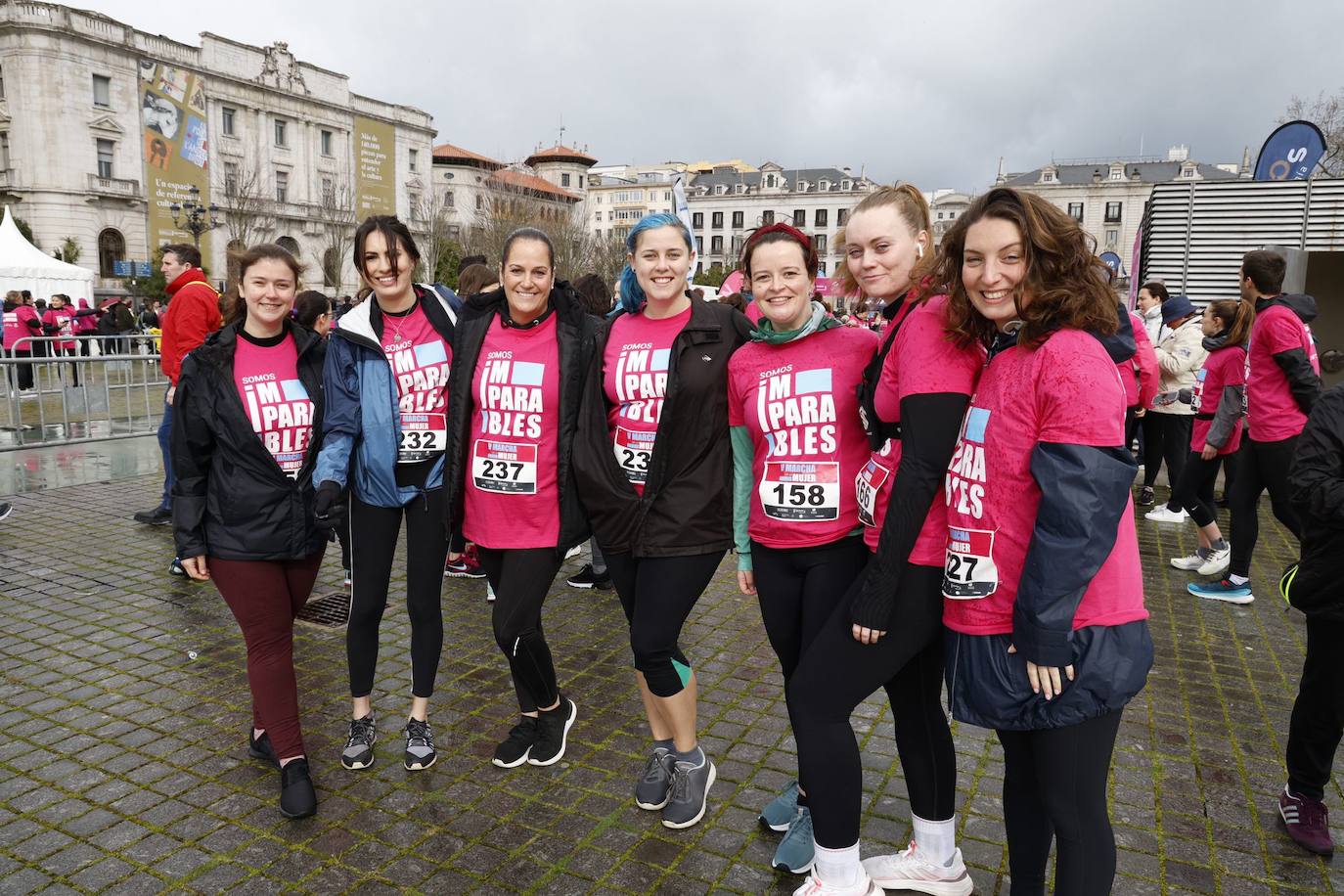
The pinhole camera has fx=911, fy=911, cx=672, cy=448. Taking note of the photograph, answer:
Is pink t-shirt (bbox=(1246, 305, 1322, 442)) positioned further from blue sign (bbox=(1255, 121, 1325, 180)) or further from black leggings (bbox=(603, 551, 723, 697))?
blue sign (bbox=(1255, 121, 1325, 180))

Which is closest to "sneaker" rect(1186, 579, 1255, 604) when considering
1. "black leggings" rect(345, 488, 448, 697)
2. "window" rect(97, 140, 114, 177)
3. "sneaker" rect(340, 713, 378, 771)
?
"black leggings" rect(345, 488, 448, 697)

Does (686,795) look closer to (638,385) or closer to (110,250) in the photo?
(638,385)

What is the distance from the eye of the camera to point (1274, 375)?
592 cm

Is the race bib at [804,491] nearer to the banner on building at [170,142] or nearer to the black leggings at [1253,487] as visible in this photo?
the black leggings at [1253,487]

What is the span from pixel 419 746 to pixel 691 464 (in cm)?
181

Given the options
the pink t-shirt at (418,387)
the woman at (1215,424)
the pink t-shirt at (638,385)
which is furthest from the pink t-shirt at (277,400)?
the woman at (1215,424)

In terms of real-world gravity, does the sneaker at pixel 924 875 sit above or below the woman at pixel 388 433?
below

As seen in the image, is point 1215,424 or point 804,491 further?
point 1215,424

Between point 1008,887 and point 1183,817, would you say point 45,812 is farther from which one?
point 1183,817

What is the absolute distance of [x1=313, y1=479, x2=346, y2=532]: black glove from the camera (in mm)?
3656

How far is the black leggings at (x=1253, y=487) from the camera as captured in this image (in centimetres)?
597

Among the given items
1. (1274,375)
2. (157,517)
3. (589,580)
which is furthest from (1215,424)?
(157,517)

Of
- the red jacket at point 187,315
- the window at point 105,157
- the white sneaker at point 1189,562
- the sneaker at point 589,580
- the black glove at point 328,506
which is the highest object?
the window at point 105,157

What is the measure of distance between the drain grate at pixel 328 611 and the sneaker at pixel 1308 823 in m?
4.94
